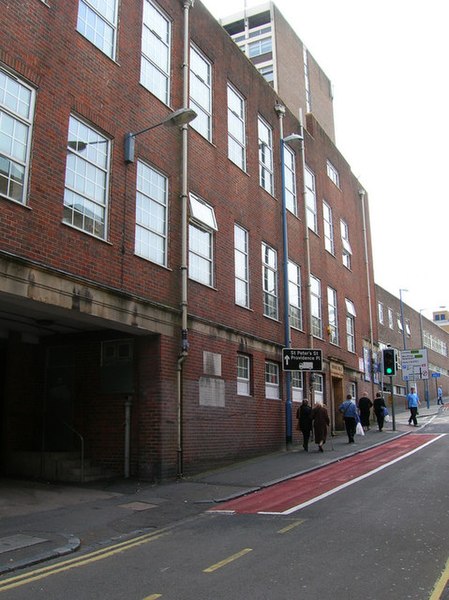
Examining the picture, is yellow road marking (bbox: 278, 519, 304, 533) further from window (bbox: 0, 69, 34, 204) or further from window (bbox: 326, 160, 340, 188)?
window (bbox: 326, 160, 340, 188)

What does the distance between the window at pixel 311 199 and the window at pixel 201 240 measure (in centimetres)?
868

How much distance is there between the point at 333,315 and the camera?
2527 centimetres

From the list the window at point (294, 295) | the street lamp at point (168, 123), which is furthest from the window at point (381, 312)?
the street lamp at point (168, 123)

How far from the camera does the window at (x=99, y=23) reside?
40.0 ft

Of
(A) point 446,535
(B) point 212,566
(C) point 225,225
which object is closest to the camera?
(B) point 212,566

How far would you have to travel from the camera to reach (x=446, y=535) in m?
7.21

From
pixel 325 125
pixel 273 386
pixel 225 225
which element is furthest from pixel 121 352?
pixel 325 125

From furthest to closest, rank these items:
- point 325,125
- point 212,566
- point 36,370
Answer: point 325,125, point 36,370, point 212,566

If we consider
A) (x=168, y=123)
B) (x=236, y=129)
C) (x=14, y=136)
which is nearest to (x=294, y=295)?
(x=236, y=129)

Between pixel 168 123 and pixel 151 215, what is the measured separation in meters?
2.43

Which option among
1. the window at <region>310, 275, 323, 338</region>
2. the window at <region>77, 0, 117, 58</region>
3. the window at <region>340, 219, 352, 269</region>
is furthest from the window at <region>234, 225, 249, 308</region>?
the window at <region>340, 219, 352, 269</region>

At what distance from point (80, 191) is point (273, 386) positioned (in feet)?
31.6

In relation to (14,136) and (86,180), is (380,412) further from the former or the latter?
(14,136)

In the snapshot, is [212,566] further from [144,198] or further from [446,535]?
[144,198]
